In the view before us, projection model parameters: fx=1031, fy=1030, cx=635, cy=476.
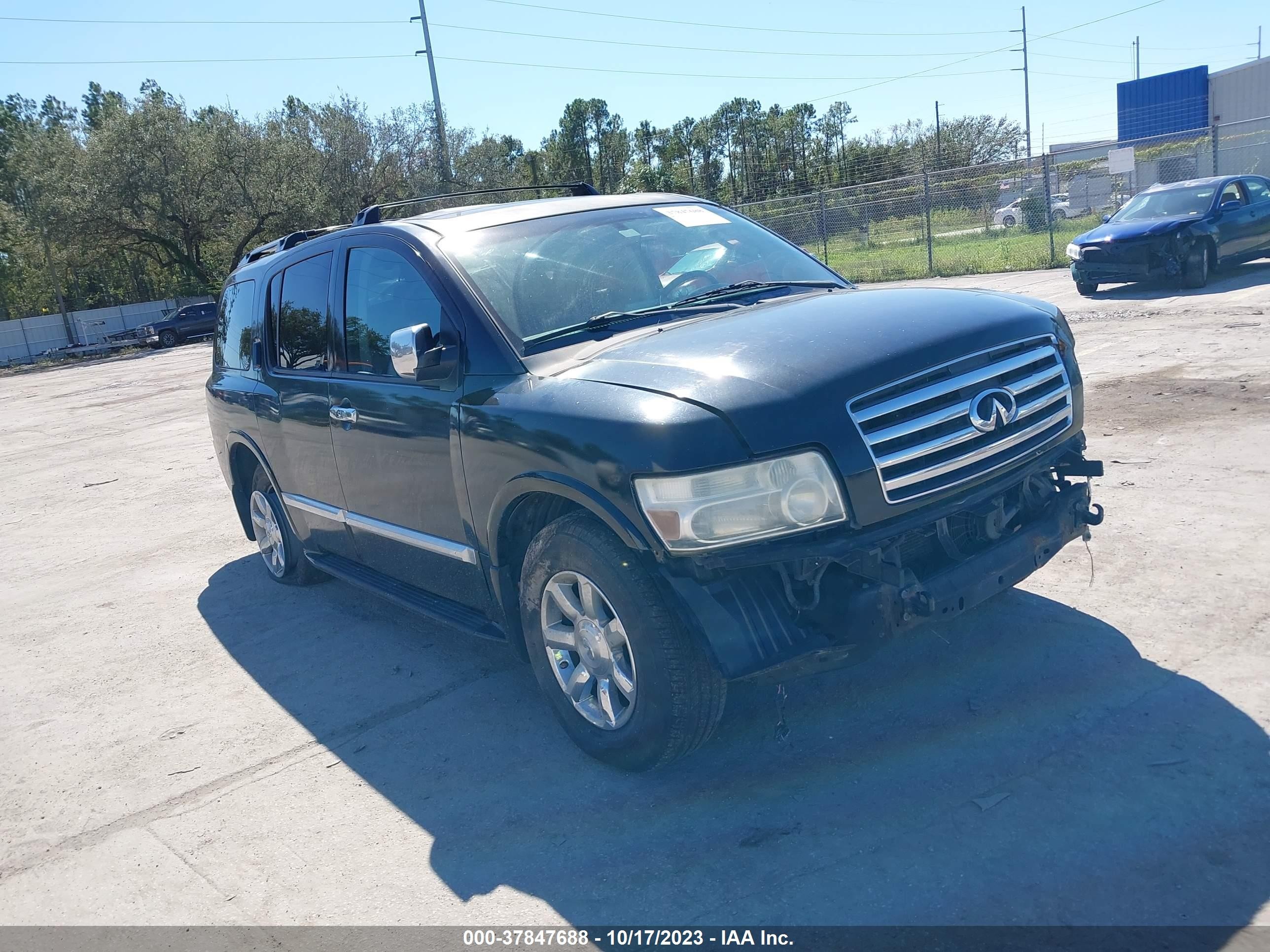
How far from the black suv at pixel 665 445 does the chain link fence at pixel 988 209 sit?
16.9 meters

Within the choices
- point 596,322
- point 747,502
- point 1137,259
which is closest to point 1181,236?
point 1137,259

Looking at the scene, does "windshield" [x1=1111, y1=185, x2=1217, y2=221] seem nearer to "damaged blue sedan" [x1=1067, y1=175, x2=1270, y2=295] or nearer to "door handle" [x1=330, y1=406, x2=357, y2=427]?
"damaged blue sedan" [x1=1067, y1=175, x2=1270, y2=295]

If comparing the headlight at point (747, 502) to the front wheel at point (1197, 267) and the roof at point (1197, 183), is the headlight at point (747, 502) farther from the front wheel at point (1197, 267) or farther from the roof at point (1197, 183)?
the roof at point (1197, 183)

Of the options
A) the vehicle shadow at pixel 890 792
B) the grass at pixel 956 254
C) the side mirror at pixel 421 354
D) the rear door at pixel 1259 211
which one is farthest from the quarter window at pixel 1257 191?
the side mirror at pixel 421 354

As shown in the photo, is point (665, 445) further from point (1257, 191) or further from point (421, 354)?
point (1257, 191)

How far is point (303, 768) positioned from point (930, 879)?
2429 mm

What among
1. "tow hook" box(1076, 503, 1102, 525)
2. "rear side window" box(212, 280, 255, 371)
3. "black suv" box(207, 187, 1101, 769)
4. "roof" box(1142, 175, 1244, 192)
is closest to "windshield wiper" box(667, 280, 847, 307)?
"black suv" box(207, 187, 1101, 769)

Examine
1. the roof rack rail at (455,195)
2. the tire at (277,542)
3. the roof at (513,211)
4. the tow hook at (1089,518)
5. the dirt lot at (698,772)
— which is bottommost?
the dirt lot at (698,772)

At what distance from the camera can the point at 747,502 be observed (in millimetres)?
3031

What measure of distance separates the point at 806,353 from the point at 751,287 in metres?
1.23

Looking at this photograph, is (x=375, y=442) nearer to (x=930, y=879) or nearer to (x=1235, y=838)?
(x=930, y=879)

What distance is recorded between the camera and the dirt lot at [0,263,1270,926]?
2863 millimetres

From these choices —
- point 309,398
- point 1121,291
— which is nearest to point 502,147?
point 1121,291

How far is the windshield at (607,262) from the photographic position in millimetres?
4062
